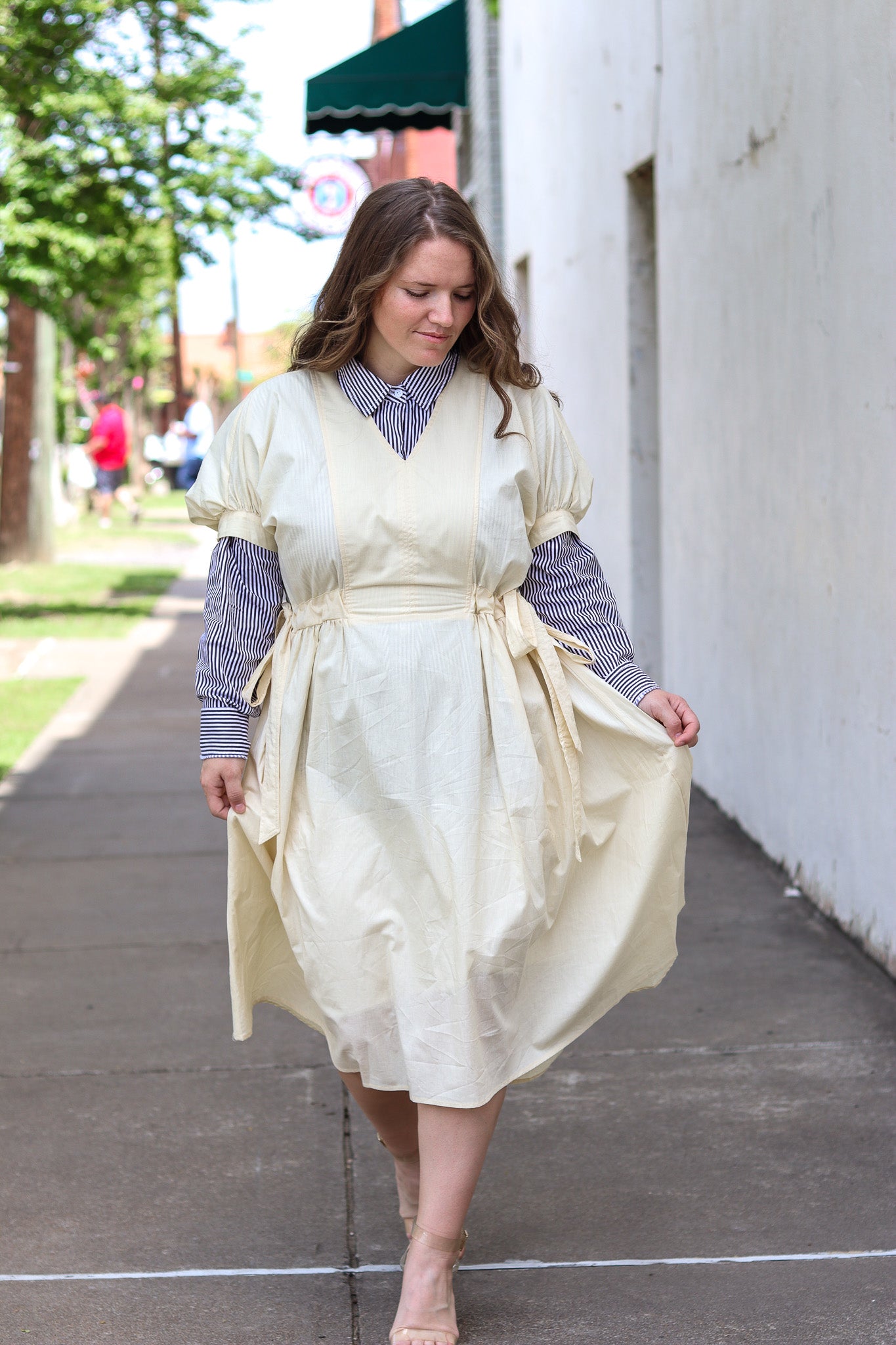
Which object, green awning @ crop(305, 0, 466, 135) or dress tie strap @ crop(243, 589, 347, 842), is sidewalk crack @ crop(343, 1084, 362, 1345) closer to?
dress tie strap @ crop(243, 589, 347, 842)

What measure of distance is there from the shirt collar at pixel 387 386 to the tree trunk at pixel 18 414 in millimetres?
14244

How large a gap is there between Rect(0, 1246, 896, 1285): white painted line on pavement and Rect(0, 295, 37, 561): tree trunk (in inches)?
562

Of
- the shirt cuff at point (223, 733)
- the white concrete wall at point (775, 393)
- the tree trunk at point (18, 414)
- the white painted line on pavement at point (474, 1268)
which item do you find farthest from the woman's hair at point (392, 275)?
the tree trunk at point (18, 414)

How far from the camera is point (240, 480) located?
2.94 meters

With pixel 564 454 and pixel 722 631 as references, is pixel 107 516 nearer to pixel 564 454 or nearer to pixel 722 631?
pixel 722 631

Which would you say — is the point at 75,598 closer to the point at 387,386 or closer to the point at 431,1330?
the point at 387,386

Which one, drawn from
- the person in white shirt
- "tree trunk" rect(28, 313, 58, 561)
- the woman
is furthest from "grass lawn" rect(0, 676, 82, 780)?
the person in white shirt

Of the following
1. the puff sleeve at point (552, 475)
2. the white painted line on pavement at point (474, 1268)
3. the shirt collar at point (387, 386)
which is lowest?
the white painted line on pavement at point (474, 1268)

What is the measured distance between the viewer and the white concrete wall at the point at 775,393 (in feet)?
15.4

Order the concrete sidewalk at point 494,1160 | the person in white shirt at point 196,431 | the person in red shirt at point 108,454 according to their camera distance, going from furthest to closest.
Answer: the person in red shirt at point 108,454
the person in white shirt at point 196,431
the concrete sidewalk at point 494,1160

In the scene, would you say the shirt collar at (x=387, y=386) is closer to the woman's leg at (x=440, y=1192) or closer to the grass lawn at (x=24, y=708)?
the woman's leg at (x=440, y=1192)

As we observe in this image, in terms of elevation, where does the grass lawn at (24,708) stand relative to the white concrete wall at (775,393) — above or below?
below

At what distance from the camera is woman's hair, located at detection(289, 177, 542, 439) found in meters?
2.87

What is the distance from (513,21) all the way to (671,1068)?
956cm
